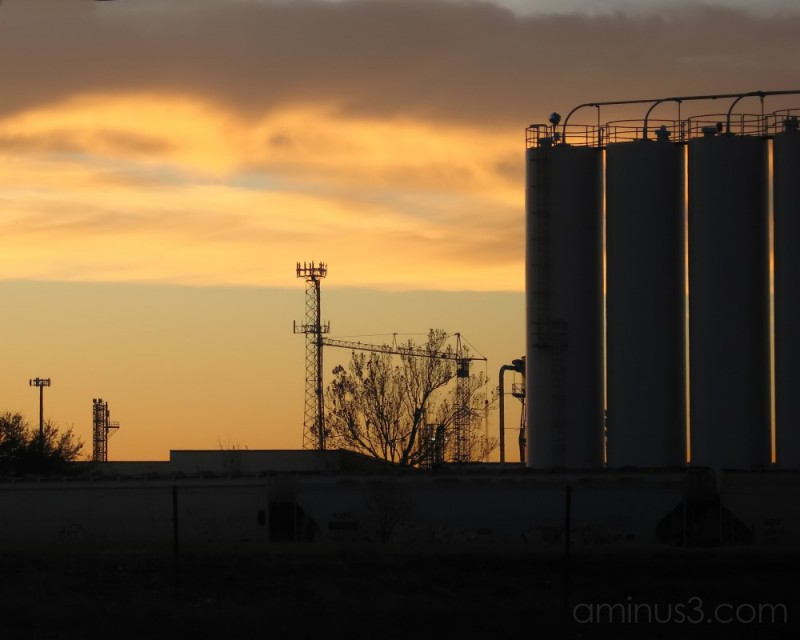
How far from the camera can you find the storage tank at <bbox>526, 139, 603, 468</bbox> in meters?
53.1

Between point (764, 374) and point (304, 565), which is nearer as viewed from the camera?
point (304, 565)

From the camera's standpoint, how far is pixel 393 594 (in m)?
31.6

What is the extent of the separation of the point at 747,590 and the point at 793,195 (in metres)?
24.9

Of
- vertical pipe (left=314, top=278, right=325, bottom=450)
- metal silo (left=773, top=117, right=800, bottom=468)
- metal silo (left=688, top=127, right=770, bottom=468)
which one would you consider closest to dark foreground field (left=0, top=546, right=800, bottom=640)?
metal silo (left=688, top=127, right=770, bottom=468)

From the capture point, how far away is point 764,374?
168ft

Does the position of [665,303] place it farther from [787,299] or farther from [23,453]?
[23,453]

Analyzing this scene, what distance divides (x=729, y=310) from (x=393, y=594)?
24133mm

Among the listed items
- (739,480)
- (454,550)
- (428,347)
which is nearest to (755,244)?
(739,480)

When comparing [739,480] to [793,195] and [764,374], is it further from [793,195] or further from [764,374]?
[793,195]

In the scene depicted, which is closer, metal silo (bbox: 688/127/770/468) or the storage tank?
metal silo (bbox: 688/127/770/468)

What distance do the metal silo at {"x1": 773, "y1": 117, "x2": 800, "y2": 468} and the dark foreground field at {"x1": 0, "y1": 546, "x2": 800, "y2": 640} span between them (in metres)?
13.7

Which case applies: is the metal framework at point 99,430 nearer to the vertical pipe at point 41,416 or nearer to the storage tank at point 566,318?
the vertical pipe at point 41,416

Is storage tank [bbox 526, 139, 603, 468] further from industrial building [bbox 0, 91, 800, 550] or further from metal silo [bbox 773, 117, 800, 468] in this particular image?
metal silo [bbox 773, 117, 800, 468]

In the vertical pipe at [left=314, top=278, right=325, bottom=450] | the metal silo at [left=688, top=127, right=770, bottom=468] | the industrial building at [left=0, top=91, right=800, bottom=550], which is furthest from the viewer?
the vertical pipe at [left=314, top=278, right=325, bottom=450]
